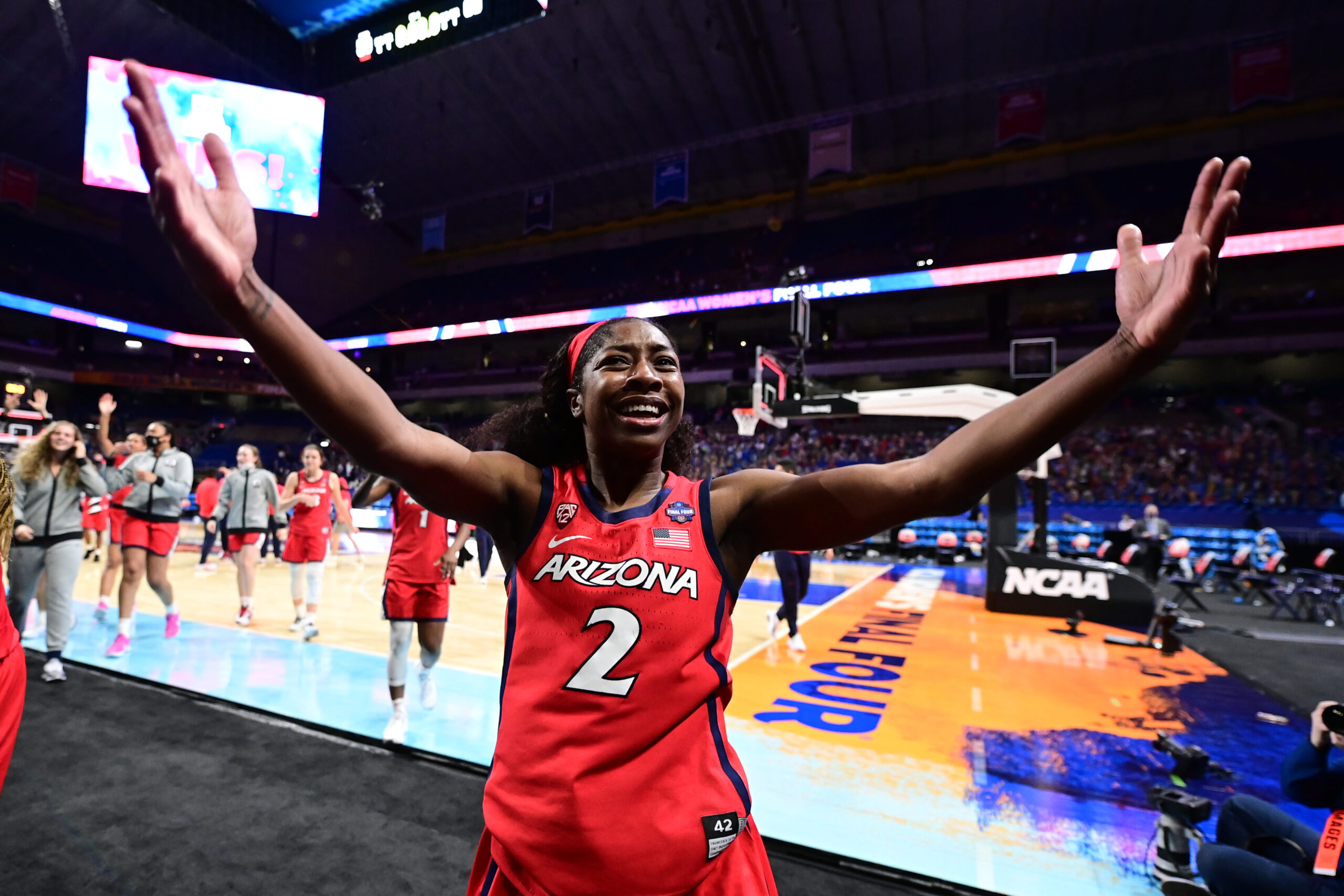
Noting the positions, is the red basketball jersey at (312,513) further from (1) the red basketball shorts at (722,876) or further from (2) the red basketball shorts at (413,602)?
(1) the red basketball shorts at (722,876)

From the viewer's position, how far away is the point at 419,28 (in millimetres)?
9469

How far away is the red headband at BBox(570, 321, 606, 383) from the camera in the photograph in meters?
1.55

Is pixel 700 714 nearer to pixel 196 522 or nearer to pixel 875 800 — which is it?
pixel 875 800

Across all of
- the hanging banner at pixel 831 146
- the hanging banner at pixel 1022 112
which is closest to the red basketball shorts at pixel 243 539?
the hanging banner at pixel 831 146

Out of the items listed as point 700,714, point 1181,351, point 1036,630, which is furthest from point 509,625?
point 1181,351

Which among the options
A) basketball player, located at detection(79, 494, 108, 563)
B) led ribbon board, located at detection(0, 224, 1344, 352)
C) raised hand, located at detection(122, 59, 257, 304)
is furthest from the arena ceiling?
raised hand, located at detection(122, 59, 257, 304)

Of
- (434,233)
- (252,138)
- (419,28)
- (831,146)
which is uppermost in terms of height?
(831,146)

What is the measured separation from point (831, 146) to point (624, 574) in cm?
1420

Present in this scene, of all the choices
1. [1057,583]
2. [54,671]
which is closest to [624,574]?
[54,671]

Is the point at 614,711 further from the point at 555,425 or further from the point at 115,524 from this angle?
the point at 115,524

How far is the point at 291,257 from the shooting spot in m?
23.7

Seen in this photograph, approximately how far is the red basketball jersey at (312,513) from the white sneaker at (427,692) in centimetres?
262

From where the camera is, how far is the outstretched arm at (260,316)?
0.93 m

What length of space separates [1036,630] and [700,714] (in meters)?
8.09
